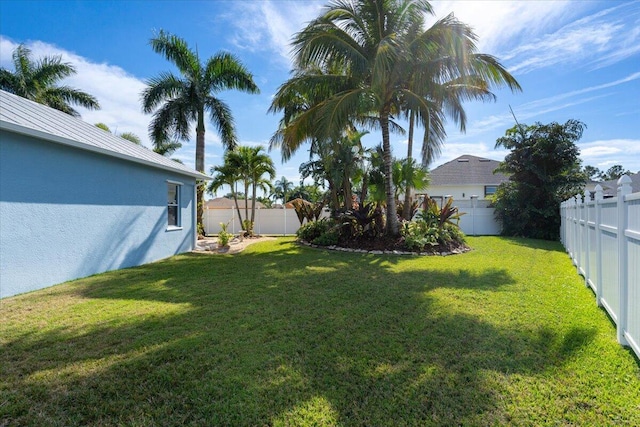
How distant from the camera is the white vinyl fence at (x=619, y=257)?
3.09 m

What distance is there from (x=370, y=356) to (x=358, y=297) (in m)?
2.13

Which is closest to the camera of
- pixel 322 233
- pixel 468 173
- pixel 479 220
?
pixel 322 233

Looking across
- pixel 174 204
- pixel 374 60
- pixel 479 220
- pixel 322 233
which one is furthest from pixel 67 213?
pixel 479 220

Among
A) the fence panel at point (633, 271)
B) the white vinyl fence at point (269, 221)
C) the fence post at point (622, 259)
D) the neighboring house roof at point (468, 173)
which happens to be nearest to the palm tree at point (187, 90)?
the white vinyl fence at point (269, 221)

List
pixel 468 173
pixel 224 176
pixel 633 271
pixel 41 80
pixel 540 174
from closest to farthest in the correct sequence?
1. pixel 633 271
2. pixel 540 174
3. pixel 224 176
4. pixel 41 80
5. pixel 468 173

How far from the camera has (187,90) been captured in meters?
14.9

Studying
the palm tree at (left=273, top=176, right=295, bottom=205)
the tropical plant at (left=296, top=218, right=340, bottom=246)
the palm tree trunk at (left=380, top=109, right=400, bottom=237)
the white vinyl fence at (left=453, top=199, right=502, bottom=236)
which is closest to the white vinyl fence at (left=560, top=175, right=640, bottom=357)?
the palm tree trunk at (left=380, top=109, right=400, bottom=237)

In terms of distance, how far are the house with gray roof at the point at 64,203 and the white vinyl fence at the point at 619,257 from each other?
863cm

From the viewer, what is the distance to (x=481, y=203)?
1748 centimetres

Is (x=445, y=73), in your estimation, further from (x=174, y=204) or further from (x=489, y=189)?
(x=489, y=189)

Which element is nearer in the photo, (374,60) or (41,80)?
(374,60)

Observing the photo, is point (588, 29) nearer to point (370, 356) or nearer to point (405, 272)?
point (405, 272)

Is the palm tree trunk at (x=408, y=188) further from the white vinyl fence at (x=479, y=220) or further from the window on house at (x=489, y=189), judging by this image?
the window on house at (x=489, y=189)

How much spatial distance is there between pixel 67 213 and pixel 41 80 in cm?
1687
